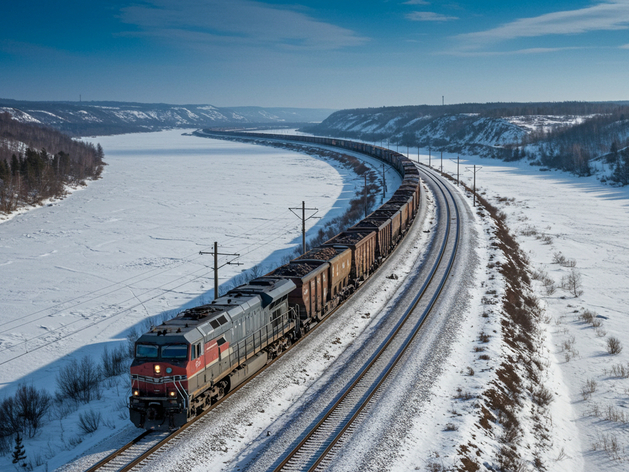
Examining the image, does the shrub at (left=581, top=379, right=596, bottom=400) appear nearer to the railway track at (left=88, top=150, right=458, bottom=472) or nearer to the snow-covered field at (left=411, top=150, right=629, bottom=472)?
the snow-covered field at (left=411, top=150, right=629, bottom=472)

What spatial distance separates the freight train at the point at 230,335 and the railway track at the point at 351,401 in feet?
12.4

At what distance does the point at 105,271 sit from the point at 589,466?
3917 centimetres

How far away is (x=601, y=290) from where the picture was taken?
40094 mm

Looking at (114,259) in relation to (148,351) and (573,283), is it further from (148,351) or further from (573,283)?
(573,283)

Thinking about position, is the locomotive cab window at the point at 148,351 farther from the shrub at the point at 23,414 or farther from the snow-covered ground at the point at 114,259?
the shrub at the point at 23,414

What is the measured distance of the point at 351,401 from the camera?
19984mm

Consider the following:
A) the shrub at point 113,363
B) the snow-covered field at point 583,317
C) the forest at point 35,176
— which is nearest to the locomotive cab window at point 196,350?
the shrub at point 113,363

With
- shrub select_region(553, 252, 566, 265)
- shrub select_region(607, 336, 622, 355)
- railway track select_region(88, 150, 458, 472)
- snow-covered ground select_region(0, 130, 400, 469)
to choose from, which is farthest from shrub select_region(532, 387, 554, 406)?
shrub select_region(553, 252, 566, 265)

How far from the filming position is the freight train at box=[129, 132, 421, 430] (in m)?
17.0

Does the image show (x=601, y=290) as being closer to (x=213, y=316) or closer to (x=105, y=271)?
(x=213, y=316)

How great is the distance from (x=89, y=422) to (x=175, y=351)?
4.77 m

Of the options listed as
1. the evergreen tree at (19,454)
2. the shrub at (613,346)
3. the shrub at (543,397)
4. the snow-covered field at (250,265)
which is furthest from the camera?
the shrub at (613,346)

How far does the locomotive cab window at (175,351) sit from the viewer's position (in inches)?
667

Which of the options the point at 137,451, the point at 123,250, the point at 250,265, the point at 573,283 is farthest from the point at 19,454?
the point at 573,283
